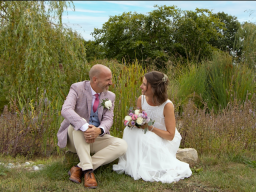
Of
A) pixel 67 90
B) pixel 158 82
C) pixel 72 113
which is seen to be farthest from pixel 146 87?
pixel 67 90

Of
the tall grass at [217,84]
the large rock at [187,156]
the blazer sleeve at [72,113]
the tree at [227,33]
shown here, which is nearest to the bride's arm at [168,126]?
the large rock at [187,156]

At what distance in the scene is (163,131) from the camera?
3.60 metres

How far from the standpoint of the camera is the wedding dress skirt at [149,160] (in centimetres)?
337

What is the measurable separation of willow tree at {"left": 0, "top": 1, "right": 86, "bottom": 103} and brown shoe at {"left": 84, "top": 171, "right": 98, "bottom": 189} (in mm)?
3709

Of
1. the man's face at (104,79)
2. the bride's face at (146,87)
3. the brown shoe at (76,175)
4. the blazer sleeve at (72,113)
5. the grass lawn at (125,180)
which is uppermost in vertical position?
the man's face at (104,79)

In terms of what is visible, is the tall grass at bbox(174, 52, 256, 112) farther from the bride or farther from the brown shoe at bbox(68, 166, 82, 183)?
the brown shoe at bbox(68, 166, 82, 183)

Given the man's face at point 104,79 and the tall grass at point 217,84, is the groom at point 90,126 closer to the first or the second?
the man's face at point 104,79

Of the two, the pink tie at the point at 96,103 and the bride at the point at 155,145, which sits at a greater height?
the pink tie at the point at 96,103

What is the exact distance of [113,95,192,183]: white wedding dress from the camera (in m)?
3.36

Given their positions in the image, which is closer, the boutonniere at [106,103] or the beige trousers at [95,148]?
the beige trousers at [95,148]

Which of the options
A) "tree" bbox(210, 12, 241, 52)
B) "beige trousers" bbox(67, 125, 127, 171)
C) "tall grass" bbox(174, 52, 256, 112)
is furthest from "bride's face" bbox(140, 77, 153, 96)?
"tree" bbox(210, 12, 241, 52)

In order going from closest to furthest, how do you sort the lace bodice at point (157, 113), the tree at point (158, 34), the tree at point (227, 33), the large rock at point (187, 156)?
the lace bodice at point (157, 113), the large rock at point (187, 156), the tree at point (158, 34), the tree at point (227, 33)

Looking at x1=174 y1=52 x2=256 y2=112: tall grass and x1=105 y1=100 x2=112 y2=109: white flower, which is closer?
x1=105 y1=100 x2=112 y2=109: white flower

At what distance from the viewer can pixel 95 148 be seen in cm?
353
